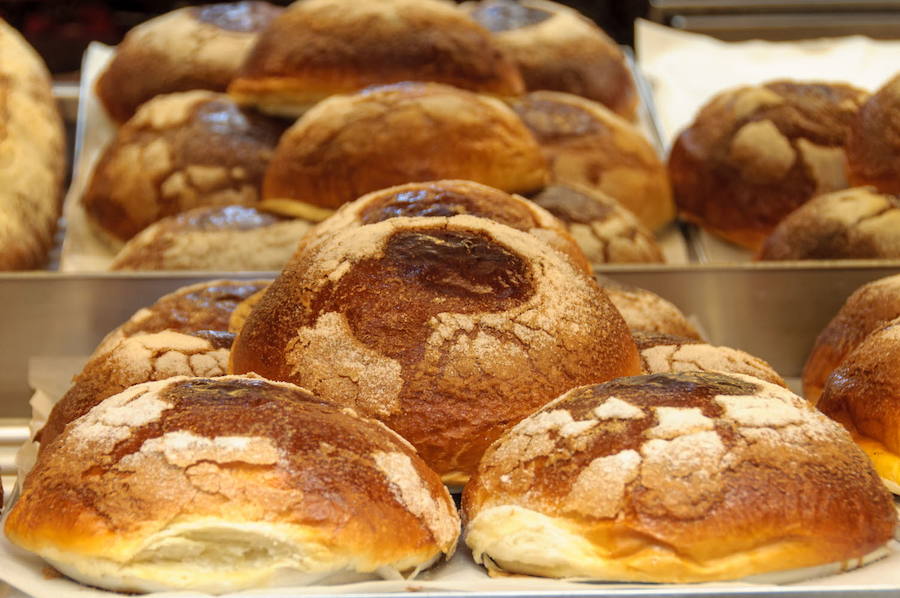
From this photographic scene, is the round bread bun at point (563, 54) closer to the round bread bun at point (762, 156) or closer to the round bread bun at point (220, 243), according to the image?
the round bread bun at point (762, 156)

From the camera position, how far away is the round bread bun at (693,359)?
5.26ft

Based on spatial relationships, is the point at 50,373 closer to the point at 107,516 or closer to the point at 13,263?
the point at 13,263

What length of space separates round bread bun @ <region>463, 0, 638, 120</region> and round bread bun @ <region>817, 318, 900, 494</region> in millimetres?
1916

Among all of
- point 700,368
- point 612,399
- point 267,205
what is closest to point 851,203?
point 700,368

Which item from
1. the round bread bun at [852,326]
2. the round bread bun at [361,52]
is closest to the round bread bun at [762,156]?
the round bread bun at [361,52]

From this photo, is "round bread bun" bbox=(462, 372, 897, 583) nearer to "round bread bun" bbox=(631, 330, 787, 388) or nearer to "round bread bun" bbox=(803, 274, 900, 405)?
"round bread bun" bbox=(631, 330, 787, 388)

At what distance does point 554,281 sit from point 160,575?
0.60 metres

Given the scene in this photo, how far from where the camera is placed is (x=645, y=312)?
1.92 m

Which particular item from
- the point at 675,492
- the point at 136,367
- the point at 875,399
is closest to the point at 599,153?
the point at 875,399

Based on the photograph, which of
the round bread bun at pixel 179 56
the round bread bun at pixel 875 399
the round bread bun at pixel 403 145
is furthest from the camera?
the round bread bun at pixel 179 56

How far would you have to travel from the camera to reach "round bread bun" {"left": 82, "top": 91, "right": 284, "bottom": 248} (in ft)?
9.31

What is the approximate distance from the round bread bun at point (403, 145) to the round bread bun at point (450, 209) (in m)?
0.57

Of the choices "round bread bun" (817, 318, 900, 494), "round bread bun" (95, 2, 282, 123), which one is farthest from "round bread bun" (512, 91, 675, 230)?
"round bread bun" (817, 318, 900, 494)

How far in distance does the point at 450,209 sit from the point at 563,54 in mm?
1841
